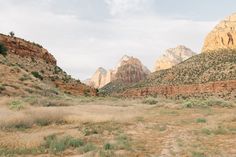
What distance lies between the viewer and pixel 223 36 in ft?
378

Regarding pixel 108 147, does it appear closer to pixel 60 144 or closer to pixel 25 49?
pixel 60 144

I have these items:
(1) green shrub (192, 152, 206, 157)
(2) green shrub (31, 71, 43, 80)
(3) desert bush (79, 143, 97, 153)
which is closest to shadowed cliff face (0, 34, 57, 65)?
(2) green shrub (31, 71, 43, 80)

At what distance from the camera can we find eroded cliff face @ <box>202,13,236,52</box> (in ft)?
363

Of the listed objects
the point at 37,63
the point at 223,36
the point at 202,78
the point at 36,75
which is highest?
the point at 223,36

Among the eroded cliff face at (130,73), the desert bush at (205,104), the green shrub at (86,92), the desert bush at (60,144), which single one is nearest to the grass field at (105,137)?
the desert bush at (60,144)

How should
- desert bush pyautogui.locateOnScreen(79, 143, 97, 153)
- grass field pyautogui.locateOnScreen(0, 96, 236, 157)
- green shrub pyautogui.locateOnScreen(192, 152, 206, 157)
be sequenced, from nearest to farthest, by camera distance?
green shrub pyautogui.locateOnScreen(192, 152, 206, 157)
grass field pyautogui.locateOnScreen(0, 96, 236, 157)
desert bush pyautogui.locateOnScreen(79, 143, 97, 153)

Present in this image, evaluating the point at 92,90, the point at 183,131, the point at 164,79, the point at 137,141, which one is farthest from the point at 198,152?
the point at 164,79

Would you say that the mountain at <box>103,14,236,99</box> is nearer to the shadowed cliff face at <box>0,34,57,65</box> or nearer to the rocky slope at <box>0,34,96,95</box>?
the rocky slope at <box>0,34,96,95</box>

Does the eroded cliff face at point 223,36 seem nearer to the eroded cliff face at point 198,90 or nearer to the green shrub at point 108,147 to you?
the eroded cliff face at point 198,90

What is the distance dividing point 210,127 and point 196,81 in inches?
2885

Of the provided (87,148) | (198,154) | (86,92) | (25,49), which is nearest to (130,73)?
(86,92)

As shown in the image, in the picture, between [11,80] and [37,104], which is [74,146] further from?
[11,80]

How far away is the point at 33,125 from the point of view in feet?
55.1

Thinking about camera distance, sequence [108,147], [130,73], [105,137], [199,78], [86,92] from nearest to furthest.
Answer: [108,147]
[105,137]
[86,92]
[199,78]
[130,73]
